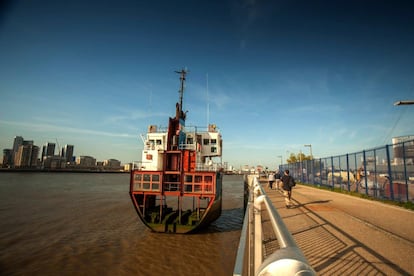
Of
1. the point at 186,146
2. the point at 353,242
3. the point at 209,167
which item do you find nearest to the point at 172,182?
the point at 209,167

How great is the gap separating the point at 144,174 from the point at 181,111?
20.6ft

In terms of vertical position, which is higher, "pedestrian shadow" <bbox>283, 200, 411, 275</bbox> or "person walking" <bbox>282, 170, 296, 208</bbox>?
"person walking" <bbox>282, 170, 296, 208</bbox>

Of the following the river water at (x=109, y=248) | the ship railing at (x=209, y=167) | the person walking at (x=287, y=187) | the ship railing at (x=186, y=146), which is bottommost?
the river water at (x=109, y=248)

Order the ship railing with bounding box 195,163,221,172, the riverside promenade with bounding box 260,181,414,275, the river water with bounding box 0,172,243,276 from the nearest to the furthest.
→ the riverside promenade with bounding box 260,181,414,275, the river water with bounding box 0,172,243,276, the ship railing with bounding box 195,163,221,172

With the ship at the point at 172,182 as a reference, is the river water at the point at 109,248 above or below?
below

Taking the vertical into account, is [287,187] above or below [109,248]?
above

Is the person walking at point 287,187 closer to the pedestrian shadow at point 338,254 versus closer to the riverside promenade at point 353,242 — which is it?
the riverside promenade at point 353,242

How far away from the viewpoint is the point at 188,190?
39.6 ft

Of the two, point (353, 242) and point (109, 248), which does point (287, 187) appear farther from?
point (109, 248)

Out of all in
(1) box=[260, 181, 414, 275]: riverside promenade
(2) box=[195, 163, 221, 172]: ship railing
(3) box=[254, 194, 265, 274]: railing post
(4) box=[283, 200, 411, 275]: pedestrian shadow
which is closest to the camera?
(3) box=[254, 194, 265, 274]: railing post

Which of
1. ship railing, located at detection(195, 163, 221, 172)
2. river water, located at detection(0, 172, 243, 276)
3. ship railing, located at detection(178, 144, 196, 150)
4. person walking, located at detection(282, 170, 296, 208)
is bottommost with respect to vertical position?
river water, located at detection(0, 172, 243, 276)

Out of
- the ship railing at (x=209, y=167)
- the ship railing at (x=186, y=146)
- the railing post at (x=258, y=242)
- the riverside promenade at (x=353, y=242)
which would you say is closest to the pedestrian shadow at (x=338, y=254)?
the riverside promenade at (x=353, y=242)

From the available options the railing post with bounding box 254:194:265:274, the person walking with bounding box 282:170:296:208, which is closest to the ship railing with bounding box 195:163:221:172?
the person walking with bounding box 282:170:296:208

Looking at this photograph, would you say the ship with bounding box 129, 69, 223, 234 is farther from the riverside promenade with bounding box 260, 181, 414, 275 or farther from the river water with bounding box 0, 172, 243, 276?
the riverside promenade with bounding box 260, 181, 414, 275
